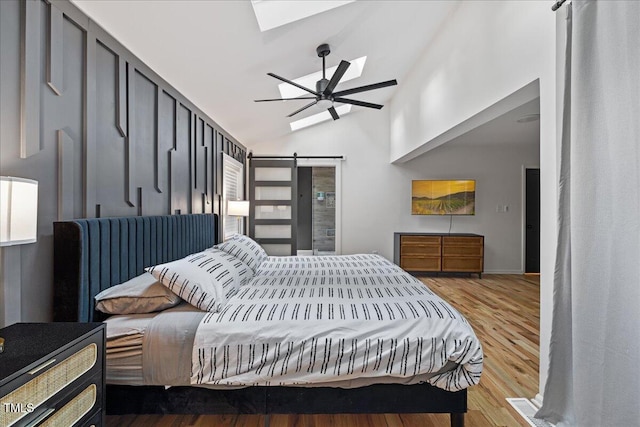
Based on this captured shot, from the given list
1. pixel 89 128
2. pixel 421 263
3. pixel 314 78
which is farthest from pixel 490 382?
pixel 314 78

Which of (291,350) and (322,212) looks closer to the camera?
(291,350)

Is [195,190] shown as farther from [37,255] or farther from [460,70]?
[460,70]

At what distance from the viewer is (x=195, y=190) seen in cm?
323

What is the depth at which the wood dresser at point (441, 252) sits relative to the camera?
17.9 ft

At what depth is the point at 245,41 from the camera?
97.7 inches

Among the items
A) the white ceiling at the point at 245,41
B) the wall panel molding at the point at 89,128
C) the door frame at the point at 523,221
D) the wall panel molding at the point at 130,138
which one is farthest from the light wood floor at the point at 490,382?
the white ceiling at the point at 245,41

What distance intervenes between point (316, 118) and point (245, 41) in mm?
3221

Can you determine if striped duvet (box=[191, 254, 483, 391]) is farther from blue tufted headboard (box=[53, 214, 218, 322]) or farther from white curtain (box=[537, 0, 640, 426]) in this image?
blue tufted headboard (box=[53, 214, 218, 322])

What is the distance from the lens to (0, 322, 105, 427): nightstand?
92 cm

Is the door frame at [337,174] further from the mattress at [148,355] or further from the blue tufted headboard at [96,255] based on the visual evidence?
the mattress at [148,355]

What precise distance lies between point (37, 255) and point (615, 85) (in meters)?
2.65

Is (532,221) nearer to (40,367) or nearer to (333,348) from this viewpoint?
(333,348)

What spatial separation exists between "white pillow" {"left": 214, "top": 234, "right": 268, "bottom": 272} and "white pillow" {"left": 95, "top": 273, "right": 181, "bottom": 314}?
95 centimetres

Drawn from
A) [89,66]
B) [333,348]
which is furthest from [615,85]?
[89,66]
